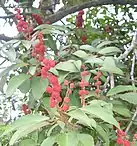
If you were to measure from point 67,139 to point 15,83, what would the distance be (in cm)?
Result: 31

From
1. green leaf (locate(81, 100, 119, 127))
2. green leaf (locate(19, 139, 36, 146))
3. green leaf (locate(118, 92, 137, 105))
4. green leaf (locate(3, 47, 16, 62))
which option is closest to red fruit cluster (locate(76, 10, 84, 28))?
green leaf (locate(3, 47, 16, 62))

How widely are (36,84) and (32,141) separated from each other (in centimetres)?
18

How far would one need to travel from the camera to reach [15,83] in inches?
49.4

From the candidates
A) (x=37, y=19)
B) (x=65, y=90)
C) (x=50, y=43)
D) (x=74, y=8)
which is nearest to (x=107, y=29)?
(x=74, y=8)

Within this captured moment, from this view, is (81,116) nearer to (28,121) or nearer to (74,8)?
(28,121)

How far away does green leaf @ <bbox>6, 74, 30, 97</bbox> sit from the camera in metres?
1.22

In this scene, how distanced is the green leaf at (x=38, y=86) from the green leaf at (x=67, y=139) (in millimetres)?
267

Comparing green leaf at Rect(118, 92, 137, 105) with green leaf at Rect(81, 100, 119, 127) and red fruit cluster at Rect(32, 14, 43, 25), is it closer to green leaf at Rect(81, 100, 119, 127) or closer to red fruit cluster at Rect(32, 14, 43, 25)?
green leaf at Rect(81, 100, 119, 127)

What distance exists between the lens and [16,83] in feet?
4.11

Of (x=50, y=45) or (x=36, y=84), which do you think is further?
(x=50, y=45)

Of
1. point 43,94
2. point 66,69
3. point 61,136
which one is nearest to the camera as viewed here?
point 61,136

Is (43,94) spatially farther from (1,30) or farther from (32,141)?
(1,30)

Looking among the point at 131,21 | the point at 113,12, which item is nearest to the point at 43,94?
the point at 131,21

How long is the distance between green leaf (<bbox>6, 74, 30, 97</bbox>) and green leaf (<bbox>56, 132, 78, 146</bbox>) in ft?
0.83
